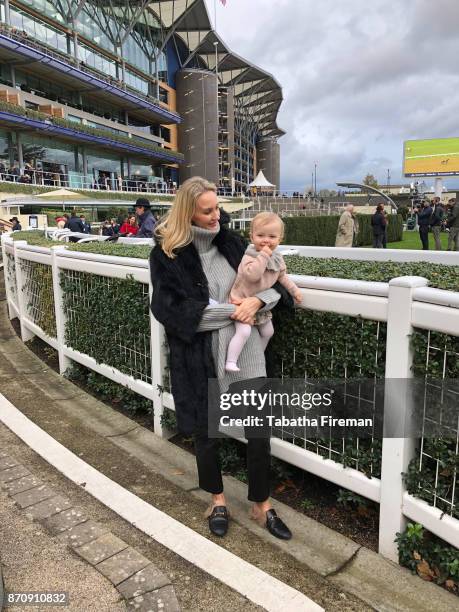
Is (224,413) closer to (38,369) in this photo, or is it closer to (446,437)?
(446,437)

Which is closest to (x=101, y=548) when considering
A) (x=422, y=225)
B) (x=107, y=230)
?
(x=422, y=225)

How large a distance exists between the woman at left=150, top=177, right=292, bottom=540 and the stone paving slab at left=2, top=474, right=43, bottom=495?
1.07 m

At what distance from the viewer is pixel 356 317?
2.47 m

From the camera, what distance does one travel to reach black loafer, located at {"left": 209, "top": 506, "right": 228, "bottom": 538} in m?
2.64

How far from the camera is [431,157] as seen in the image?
2050 inches

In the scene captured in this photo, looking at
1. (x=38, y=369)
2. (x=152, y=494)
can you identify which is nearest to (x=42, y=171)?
(x=38, y=369)

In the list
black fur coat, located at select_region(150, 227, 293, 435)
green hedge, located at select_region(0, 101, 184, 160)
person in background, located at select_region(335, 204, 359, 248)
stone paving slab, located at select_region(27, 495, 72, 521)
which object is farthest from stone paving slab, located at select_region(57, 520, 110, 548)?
green hedge, located at select_region(0, 101, 184, 160)

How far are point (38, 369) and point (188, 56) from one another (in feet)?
231

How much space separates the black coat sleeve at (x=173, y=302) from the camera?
2.54 metres

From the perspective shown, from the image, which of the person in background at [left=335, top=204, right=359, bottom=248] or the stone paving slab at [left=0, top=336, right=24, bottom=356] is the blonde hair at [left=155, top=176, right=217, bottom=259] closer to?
the stone paving slab at [left=0, top=336, right=24, bottom=356]

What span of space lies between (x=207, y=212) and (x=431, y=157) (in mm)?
55936

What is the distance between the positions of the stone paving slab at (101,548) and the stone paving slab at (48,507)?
15.1 inches

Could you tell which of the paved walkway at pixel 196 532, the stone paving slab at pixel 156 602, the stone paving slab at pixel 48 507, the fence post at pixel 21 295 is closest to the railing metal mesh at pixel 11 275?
the fence post at pixel 21 295

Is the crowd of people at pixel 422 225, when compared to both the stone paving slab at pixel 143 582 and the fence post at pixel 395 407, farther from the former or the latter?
the stone paving slab at pixel 143 582
